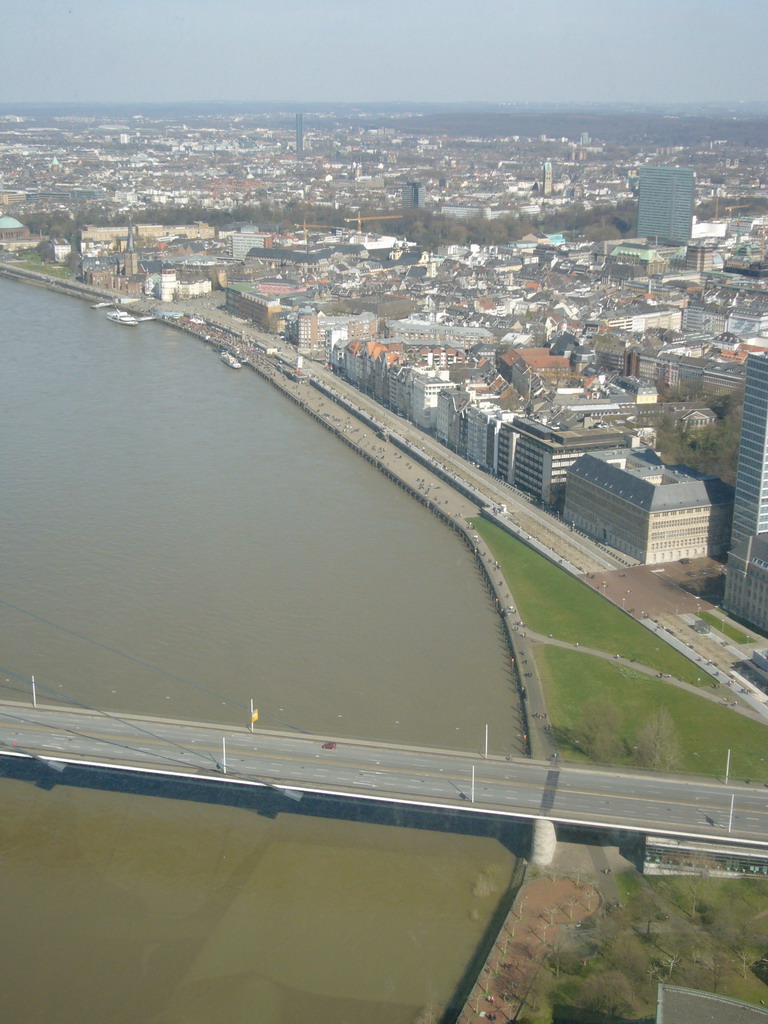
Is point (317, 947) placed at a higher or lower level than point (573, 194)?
lower

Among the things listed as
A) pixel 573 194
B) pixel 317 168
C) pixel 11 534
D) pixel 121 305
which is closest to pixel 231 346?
pixel 121 305

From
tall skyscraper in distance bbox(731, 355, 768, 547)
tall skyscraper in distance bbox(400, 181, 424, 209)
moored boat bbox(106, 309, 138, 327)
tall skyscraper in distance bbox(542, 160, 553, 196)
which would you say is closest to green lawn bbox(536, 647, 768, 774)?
tall skyscraper in distance bbox(731, 355, 768, 547)

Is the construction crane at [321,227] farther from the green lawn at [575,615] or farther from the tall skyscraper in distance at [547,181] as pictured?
the green lawn at [575,615]

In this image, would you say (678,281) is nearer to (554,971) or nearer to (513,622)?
(513,622)

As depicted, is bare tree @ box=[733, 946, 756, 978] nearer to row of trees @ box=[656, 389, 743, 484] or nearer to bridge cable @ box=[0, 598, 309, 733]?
bridge cable @ box=[0, 598, 309, 733]

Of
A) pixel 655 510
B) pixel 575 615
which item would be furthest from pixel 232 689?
pixel 655 510

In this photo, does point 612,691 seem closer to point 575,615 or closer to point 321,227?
point 575,615
